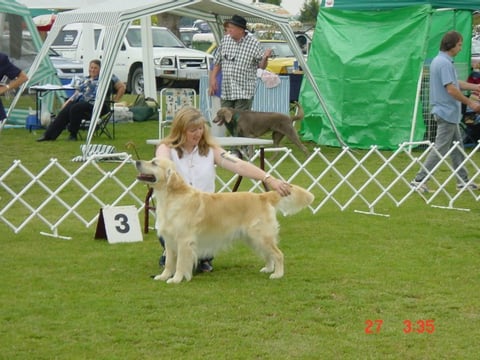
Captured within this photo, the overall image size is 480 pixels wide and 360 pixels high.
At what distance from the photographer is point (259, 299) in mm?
5836

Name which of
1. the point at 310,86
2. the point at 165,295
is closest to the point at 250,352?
the point at 165,295

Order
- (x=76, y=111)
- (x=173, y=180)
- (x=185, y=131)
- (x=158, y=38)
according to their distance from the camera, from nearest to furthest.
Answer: (x=173, y=180)
(x=185, y=131)
(x=76, y=111)
(x=158, y=38)

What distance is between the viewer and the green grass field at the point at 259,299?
4.90 meters

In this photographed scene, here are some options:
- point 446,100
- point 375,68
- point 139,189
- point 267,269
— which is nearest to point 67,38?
point 375,68

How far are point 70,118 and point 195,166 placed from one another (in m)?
8.38

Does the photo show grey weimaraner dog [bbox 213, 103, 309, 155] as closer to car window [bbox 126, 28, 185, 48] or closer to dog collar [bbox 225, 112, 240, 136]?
dog collar [bbox 225, 112, 240, 136]

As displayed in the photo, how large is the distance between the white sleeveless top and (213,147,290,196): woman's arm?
0.07 m

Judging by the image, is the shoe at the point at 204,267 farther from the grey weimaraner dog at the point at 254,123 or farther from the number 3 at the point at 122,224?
the grey weimaraner dog at the point at 254,123

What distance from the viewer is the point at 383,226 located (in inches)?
330

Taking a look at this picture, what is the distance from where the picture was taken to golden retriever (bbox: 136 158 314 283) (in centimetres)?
615

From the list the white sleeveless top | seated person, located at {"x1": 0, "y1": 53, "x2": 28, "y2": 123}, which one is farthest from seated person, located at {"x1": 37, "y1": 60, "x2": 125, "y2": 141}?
the white sleeveless top

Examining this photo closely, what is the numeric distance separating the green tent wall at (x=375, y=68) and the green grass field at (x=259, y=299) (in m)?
5.15

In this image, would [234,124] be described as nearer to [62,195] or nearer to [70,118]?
[62,195]

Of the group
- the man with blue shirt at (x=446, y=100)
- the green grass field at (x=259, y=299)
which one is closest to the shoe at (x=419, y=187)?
the man with blue shirt at (x=446, y=100)
